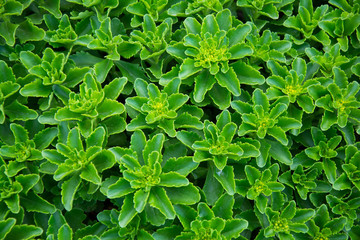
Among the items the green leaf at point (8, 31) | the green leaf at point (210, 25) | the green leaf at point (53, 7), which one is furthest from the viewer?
the green leaf at point (53, 7)

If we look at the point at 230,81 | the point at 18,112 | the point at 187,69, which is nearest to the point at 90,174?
the point at 18,112

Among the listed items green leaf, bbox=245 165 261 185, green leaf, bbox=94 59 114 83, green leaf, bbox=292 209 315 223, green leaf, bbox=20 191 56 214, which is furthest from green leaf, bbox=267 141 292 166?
green leaf, bbox=20 191 56 214

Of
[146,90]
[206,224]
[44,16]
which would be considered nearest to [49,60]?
[44,16]

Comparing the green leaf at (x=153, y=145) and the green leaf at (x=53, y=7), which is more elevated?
the green leaf at (x=53, y=7)

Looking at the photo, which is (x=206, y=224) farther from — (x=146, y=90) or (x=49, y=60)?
(x=49, y=60)

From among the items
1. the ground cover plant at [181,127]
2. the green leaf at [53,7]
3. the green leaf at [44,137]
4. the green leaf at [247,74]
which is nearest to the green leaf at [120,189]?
the ground cover plant at [181,127]

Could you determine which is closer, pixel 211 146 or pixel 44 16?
pixel 211 146

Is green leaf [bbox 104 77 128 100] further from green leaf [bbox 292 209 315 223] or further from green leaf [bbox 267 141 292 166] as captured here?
green leaf [bbox 292 209 315 223]

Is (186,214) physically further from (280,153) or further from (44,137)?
(44,137)

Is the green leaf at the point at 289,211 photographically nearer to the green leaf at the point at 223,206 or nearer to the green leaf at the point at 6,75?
the green leaf at the point at 223,206
